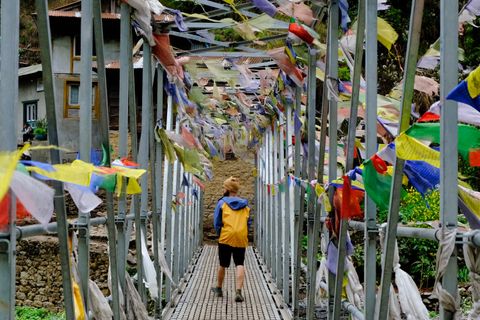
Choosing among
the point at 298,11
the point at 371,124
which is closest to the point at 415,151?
the point at 371,124

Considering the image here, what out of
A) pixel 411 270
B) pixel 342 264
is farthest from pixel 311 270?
pixel 411 270

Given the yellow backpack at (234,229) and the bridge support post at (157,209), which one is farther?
the yellow backpack at (234,229)

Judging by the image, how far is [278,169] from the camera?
7.62m

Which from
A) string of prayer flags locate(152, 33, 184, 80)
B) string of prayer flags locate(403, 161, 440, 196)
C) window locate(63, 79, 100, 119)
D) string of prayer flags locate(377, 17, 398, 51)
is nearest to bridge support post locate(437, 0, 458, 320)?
string of prayer flags locate(403, 161, 440, 196)

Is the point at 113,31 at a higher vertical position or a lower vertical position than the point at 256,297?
higher

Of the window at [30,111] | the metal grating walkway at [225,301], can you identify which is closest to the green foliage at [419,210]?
the metal grating walkway at [225,301]

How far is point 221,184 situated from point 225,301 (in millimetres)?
12001

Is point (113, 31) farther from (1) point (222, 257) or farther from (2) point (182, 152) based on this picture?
(2) point (182, 152)

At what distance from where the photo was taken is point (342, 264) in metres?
2.85

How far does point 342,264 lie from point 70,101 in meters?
21.3

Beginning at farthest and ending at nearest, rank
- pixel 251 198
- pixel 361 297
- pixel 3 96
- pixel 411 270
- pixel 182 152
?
1. pixel 251 198
2. pixel 411 270
3. pixel 182 152
4. pixel 361 297
5. pixel 3 96

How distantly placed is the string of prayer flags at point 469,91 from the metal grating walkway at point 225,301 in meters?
4.26

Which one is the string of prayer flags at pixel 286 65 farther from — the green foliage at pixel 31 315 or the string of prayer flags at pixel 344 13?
the green foliage at pixel 31 315

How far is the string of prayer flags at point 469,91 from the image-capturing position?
145cm
